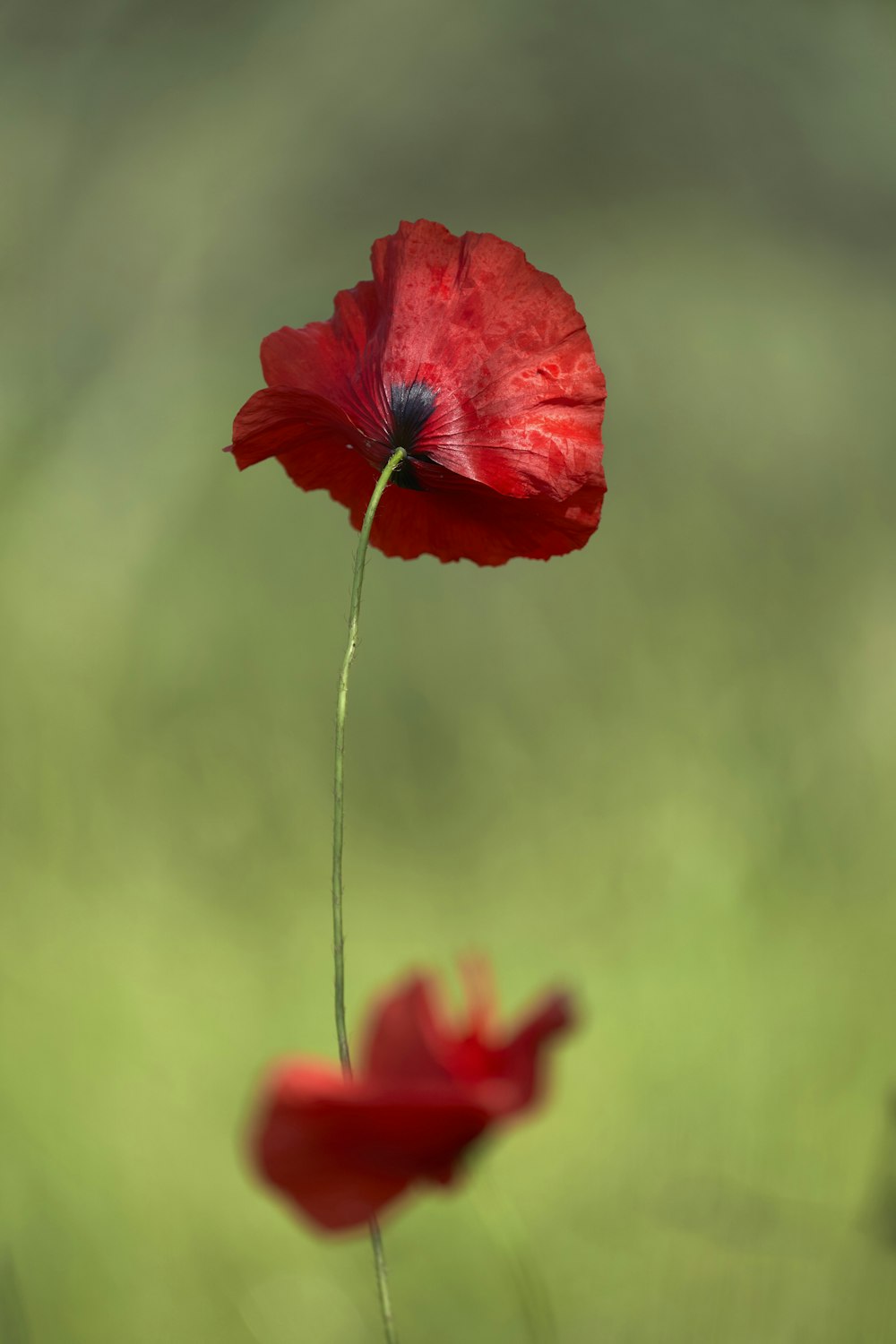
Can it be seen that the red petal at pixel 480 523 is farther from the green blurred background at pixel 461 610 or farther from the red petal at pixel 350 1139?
the green blurred background at pixel 461 610

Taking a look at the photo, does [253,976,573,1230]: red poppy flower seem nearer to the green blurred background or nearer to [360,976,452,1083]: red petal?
[360,976,452,1083]: red petal

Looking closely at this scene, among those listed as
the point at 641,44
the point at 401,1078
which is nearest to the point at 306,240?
the point at 641,44

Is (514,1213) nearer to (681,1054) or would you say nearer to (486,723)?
(681,1054)

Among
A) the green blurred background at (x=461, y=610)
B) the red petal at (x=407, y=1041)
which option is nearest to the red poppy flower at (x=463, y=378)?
the red petal at (x=407, y=1041)

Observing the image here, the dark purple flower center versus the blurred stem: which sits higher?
the dark purple flower center

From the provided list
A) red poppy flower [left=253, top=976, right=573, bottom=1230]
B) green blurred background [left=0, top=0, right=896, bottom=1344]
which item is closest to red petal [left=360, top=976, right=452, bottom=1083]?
red poppy flower [left=253, top=976, right=573, bottom=1230]

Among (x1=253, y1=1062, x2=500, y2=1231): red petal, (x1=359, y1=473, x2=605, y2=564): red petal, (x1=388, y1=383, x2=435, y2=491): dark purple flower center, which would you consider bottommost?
(x1=253, y1=1062, x2=500, y2=1231): red petal

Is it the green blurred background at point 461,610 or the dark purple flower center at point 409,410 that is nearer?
the dark purple flower center at point 409,410
